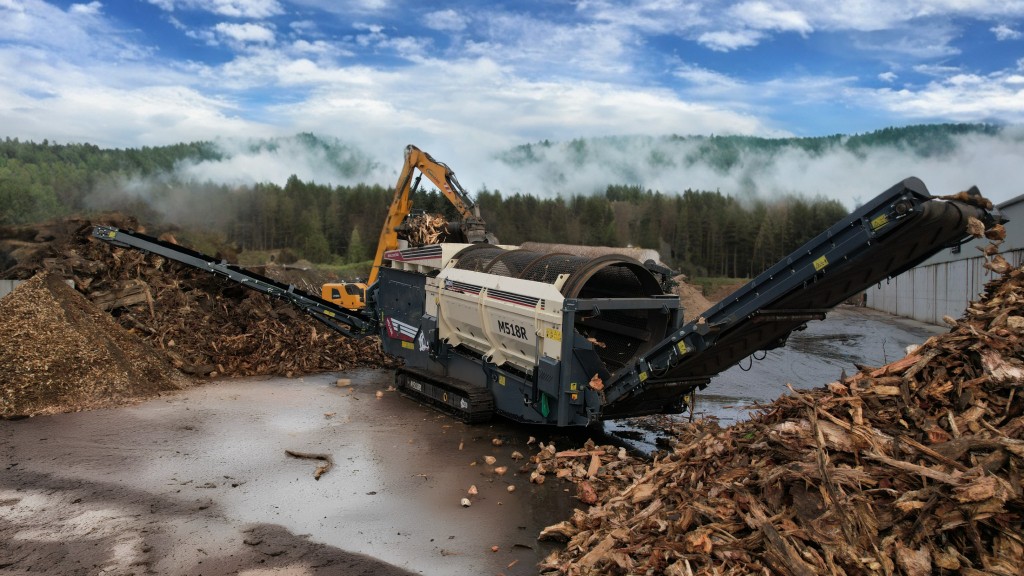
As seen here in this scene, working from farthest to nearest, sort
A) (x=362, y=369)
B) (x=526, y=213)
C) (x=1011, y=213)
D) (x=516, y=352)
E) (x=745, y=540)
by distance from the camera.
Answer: (x=526, y=213), (x=1011, y=213), (x=362, y=369), (x=516, y=352), (x=745, y=540)

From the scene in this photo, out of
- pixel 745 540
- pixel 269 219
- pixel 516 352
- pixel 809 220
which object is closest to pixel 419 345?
pixel 516 352

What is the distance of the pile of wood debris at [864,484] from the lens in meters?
4.72

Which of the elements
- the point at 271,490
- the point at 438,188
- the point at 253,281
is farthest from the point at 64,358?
the point at 438,188

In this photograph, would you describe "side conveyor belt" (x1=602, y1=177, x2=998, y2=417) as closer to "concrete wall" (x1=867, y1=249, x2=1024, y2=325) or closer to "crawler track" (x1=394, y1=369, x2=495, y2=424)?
"crawler track" (x1=394, y1=369, x2=495, y2=424)

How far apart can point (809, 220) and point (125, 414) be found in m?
57.2

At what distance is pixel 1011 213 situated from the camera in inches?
913

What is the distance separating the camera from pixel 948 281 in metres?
30.2

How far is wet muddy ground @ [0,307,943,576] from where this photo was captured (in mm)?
6641

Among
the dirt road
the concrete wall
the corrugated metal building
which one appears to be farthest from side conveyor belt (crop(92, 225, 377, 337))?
the concrete wall

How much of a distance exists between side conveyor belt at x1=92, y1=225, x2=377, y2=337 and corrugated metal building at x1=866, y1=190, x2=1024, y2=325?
16542 millimetres

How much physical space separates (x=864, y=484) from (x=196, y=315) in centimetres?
1508

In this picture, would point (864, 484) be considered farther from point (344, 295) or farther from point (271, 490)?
point (344, 295)

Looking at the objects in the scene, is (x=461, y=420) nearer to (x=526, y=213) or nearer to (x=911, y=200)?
(x=911, y=200)

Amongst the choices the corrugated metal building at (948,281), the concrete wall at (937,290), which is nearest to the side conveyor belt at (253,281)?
the corrugated metal building at (948,281)
